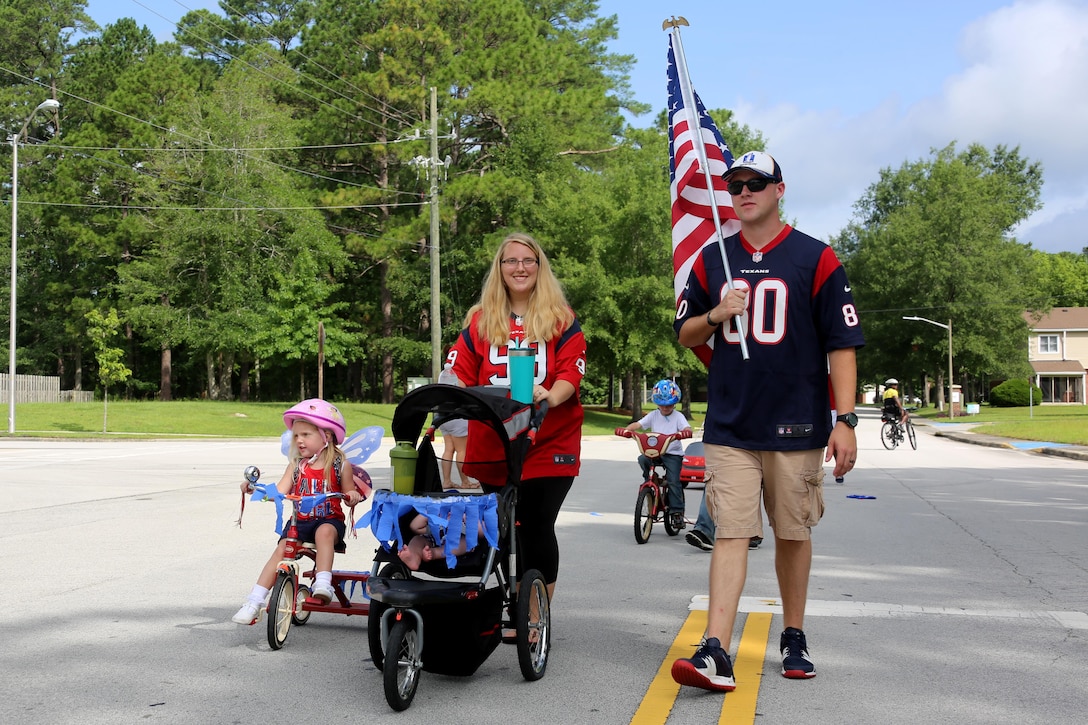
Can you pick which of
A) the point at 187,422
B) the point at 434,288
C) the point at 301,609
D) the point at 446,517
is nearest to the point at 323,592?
the point at 301,609

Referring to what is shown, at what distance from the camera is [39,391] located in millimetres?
56000

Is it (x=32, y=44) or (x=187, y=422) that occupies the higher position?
(x=32, y=44)

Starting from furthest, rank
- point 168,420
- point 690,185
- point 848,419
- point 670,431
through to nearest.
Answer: point 168,420
point 670,431
point 690,185
point 848,419

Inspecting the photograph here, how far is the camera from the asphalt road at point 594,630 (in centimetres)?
469

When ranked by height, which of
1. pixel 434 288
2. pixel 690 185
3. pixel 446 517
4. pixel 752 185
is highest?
pixel 434 288

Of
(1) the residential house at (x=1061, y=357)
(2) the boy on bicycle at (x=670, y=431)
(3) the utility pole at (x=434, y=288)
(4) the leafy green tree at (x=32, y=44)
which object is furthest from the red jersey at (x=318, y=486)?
(1) the residential house at (x=1061, y=357)

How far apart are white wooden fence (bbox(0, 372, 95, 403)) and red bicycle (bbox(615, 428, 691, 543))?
4829 centimetres

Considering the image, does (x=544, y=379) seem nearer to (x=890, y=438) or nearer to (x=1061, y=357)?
(x=890, y=438)

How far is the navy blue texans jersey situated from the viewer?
5074mm

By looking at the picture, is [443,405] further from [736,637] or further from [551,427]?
[736,637]

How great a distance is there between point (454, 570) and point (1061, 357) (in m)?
103

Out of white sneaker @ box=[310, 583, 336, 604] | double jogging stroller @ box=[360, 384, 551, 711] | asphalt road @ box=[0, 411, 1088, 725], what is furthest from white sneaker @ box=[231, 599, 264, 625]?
double jogging stroller @ box=[360, 384, 551, 711]

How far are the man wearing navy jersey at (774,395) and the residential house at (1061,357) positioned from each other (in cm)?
9826

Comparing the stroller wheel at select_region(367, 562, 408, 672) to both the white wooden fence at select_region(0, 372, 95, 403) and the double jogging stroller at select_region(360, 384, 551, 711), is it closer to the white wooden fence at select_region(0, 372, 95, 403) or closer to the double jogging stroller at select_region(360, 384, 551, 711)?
the double jogging stroller at select_region(360, 384, 551, 711)
